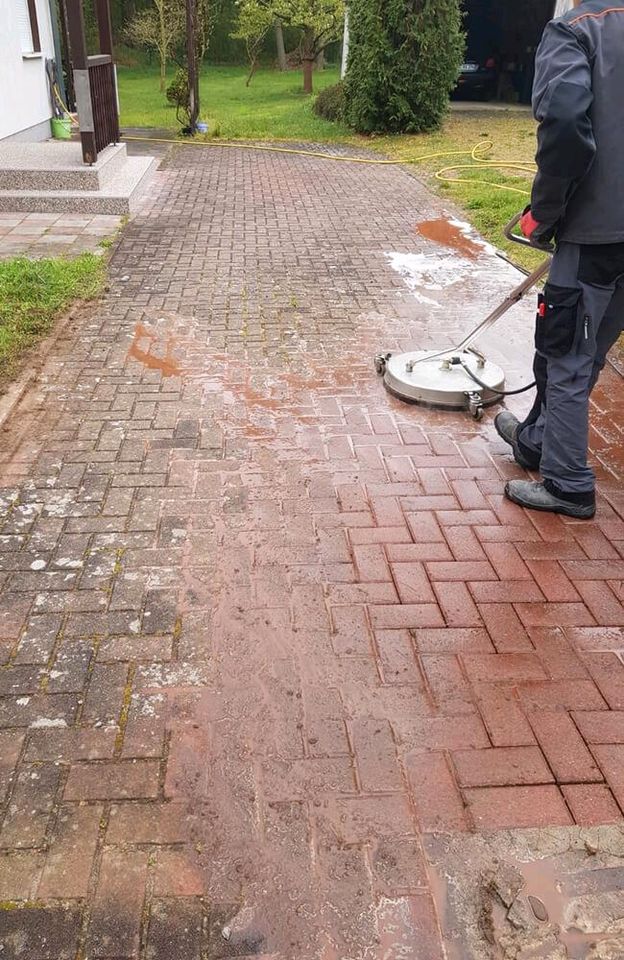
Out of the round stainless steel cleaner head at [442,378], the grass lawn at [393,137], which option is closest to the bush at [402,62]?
the grass lawn at [393,137]

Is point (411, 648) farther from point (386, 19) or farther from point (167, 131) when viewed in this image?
point (167, 131)

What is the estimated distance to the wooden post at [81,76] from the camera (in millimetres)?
7547

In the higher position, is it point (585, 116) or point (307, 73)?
point (585, 116)

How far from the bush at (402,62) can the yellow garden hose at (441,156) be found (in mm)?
1505

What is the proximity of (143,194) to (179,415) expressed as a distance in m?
6.41

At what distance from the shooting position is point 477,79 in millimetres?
18016

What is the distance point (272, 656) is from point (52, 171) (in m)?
7.53

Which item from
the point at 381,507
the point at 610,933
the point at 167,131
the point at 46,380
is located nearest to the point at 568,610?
the point at 381,507

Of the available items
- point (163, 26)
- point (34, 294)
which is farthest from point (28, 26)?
point (163, 26)

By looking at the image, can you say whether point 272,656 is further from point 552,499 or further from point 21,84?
point 21,84

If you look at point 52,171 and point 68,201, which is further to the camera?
point 52,171

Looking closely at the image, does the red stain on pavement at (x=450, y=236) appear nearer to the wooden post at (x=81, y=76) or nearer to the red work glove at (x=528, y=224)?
the wooden post at (x=81, y=76)

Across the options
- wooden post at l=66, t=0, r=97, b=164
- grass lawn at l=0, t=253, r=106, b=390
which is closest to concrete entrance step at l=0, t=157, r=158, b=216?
wooden post at l=66, t=0, r=97, b=164

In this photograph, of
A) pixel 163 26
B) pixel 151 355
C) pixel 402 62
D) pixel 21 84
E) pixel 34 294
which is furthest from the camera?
pixel 163 26
